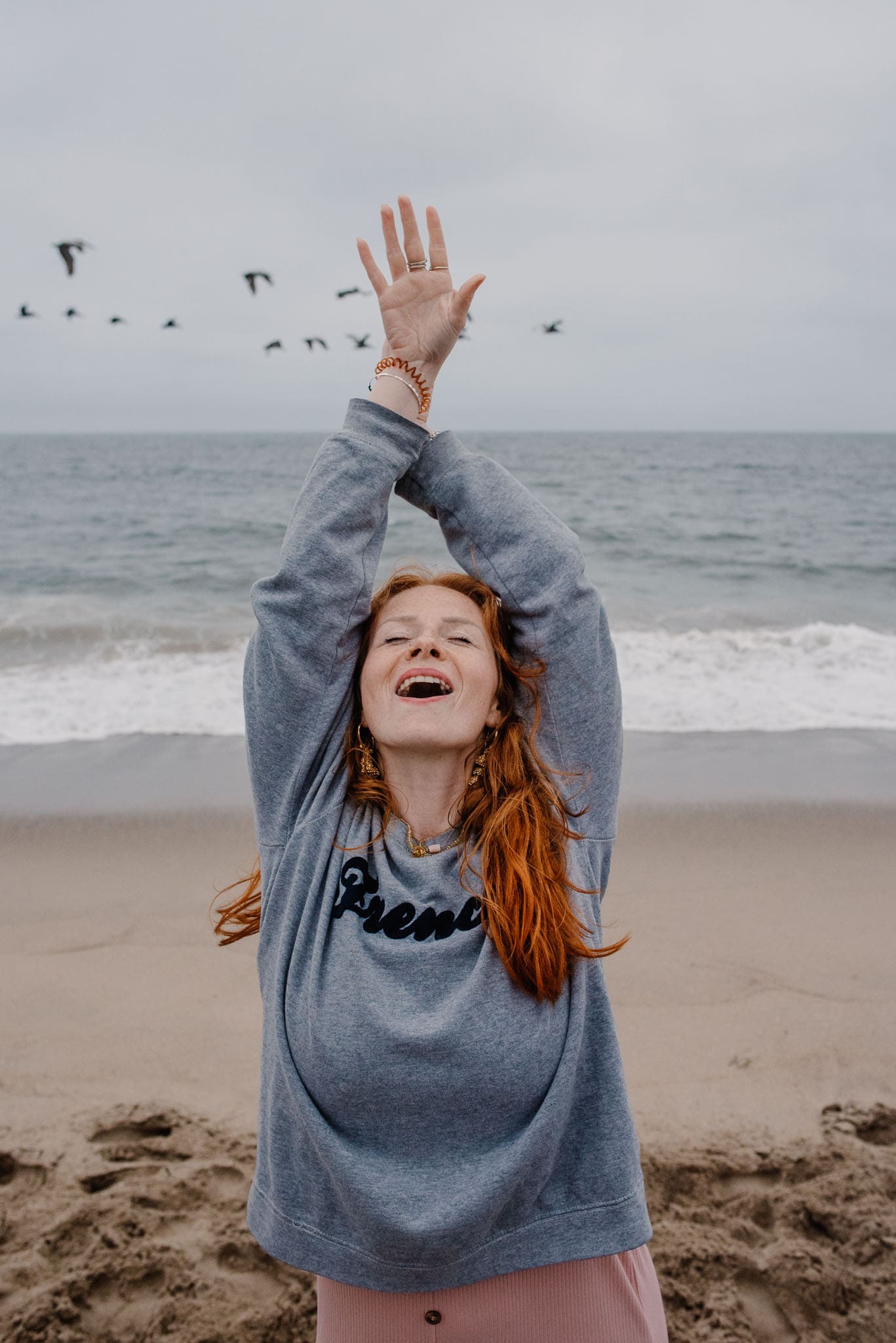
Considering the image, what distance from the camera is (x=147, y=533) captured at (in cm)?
2072

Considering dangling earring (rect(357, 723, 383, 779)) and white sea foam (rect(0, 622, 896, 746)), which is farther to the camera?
white sea foam (rect(0, 622, 896, 746))

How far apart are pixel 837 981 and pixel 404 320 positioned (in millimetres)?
3362

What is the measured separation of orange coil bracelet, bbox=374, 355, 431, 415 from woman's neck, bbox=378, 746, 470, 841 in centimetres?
82

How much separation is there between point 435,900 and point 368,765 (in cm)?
35

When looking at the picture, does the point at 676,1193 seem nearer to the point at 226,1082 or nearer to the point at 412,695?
the point at 226,1082

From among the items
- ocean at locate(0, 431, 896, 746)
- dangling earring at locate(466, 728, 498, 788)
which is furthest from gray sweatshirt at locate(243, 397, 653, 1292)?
ocean at locate(0, 431, 896, 746)

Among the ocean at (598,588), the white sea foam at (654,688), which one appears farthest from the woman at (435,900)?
the ocean at (598,588)

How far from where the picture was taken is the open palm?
Result: 7.38 feet

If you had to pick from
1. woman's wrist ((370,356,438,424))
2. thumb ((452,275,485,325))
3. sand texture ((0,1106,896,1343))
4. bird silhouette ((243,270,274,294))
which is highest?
bird silhouette ((243,270,274,294))

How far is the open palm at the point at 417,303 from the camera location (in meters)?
2.25

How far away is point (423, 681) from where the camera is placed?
6.81 feet

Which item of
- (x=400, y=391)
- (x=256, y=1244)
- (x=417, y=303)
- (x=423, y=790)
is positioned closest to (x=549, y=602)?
(x=423, y=790)

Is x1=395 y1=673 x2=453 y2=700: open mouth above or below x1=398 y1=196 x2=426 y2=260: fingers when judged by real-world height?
below

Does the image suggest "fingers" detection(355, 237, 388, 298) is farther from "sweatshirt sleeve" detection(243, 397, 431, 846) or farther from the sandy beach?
the sandy beach
